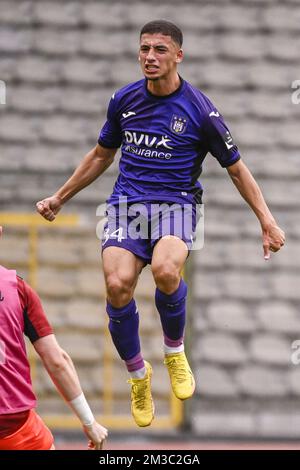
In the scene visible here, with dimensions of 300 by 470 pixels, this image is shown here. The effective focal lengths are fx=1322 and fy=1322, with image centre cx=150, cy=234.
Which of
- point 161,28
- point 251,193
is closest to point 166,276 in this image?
point 251,193

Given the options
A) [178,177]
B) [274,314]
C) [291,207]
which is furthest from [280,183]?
[178,177]

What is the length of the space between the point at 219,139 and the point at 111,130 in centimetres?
58

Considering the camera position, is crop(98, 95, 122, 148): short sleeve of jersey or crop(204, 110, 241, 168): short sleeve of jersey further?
crop(98, 95, 122, 148): short sleeve of jersey

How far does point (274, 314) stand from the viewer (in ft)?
35.6

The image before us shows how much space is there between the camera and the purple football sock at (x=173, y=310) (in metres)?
6.38

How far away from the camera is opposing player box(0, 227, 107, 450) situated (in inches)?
235

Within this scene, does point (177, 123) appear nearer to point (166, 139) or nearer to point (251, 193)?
point (166, 139)

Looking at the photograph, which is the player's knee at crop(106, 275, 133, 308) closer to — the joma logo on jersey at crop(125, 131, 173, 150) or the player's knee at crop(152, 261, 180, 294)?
the player's knee at crop(152, 261, 180, 294)

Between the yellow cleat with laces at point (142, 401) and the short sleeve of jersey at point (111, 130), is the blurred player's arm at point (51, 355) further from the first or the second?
the short sleeve of jersey at point (111, 130)

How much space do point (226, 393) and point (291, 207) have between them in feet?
5.34

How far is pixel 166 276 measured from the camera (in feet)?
20.3

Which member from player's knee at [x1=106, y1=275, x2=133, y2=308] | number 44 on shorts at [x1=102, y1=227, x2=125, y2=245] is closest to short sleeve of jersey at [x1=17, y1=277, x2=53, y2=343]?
player's knee at [x1=106, y1=275, x2=133, y2=308]

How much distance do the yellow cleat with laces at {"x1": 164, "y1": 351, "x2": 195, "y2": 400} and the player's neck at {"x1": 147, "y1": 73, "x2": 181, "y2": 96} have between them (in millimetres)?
1327

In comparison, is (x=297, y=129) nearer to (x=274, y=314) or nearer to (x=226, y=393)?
(x=274, y=314)
